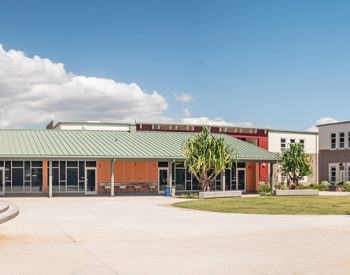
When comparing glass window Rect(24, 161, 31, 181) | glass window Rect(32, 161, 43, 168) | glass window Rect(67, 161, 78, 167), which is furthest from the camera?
glass window Rect(67, 161, 78, 167)

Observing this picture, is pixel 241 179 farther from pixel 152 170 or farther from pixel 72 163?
pixel 72 163

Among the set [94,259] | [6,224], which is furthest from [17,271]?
[6,224]

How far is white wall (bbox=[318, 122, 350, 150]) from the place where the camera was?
6003cm

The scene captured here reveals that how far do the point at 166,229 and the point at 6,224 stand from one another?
5756 millimetres

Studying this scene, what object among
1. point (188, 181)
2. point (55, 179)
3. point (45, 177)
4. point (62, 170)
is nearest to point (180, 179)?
point (188, 181)

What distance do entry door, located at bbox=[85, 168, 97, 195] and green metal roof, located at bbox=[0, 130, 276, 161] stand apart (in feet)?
7.20

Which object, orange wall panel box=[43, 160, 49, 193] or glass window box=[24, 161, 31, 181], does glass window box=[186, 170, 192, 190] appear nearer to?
orange wall panel box=[43, 160, 49, 193]

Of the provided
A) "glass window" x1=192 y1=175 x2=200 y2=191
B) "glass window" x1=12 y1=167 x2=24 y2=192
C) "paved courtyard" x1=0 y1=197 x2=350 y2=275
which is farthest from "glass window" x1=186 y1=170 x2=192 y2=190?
"paved courtyard" x1=0 y1=197 x2=350 y2=275

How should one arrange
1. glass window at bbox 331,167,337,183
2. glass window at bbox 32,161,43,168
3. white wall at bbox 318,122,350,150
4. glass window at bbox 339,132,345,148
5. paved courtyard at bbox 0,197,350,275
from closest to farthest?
paved courtyard at bbox 0,197,350,275
glass window at bbox 32,161,43,168
white wall at bbox 318,122,350,150
glass window at bbox 339,132,345,148
glass window at bbox 331,167,337,183

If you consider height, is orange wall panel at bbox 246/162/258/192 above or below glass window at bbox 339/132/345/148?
below

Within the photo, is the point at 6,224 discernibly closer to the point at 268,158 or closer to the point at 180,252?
the point at 180,252

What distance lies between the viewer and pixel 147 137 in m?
50.0

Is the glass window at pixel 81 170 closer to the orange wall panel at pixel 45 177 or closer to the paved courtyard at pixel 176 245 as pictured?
the orange wall panel at pixel 45 177

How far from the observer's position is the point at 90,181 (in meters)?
44.6
